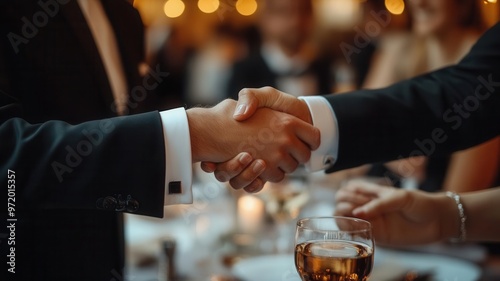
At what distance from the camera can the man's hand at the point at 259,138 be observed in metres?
1.12

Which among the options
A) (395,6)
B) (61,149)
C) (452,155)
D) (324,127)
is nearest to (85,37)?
(61,149)

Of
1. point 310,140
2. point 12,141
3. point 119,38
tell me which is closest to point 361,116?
point 310,140

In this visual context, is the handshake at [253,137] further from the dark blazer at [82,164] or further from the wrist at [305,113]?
the dark blazer at [82,164]

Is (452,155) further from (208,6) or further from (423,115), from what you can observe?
(208,6)

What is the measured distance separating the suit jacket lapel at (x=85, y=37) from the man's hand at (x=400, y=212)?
1.79ft

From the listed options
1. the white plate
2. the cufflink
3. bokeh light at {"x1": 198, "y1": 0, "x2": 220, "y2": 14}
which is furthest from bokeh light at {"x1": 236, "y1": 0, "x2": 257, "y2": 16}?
the cufflink

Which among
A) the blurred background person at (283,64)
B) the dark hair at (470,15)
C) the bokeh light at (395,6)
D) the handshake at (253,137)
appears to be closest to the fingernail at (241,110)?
the handshake at (253,137)

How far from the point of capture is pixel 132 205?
3.22 ft

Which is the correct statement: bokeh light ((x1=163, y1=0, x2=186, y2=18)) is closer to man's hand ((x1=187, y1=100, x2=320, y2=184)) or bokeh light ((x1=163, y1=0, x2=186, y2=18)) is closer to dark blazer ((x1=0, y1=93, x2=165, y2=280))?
man's hand ((x1=187, y1=100, x2=320, y2=184))

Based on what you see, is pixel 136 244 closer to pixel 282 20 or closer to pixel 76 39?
pixel 76 39

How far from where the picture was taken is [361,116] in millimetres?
1233

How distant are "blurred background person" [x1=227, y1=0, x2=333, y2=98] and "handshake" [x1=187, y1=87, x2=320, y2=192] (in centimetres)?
254

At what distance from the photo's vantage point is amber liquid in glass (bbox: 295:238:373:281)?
768 millimetres

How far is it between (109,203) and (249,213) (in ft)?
2.62
